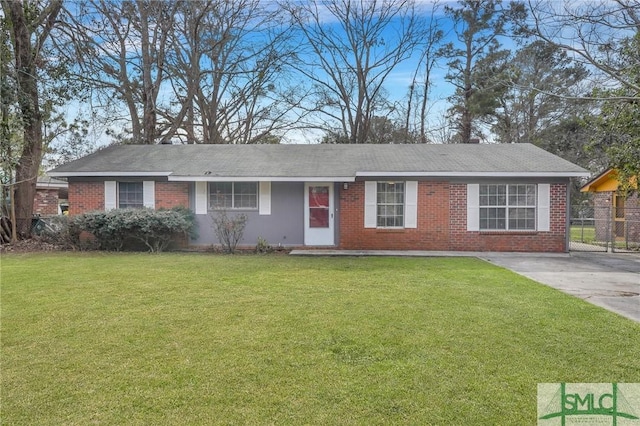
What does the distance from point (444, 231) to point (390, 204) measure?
5.89ft

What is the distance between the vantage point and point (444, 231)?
39.2 ft

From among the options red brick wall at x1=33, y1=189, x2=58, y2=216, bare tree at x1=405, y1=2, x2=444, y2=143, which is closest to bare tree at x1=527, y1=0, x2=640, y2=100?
bare tree at x1=405, y1=2, x2=444, y2=143

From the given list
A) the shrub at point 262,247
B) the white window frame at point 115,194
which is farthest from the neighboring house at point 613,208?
the white window frame at point 115,194

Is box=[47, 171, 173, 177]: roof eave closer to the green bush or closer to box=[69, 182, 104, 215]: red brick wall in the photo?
box=[69, 182, 104, 215]: red brick wall

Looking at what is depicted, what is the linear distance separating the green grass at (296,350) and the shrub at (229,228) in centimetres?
436

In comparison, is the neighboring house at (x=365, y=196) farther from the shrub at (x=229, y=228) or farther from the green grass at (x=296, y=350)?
the green grass at (x=296, y=350)

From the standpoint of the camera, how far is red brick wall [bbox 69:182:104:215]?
12.7m

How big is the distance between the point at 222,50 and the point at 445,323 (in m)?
21.1

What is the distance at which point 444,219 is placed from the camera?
11.9 m

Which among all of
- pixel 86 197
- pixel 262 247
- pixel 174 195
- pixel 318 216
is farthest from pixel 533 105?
pixel 86 197

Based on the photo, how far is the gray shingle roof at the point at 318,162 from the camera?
38.5 feet

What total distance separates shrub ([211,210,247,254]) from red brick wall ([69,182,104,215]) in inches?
147

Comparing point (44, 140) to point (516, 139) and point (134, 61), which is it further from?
point (516, 139)

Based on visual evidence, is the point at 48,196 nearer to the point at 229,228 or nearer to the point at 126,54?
the point at 126,54
